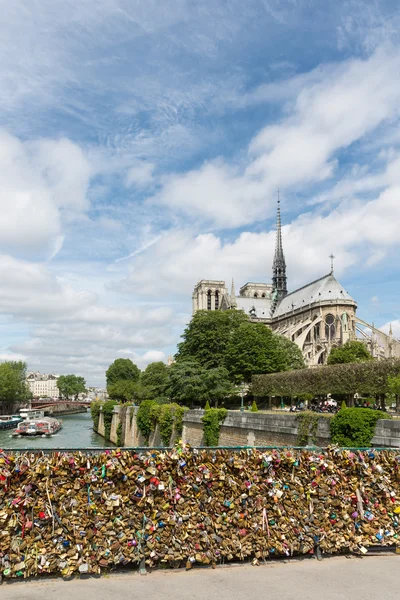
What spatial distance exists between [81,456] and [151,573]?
1.95 m

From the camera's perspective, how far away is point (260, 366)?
58.1 metres

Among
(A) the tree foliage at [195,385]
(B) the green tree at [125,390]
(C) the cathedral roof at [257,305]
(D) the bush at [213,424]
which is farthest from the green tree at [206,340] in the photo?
(C) the cathedral roof at [257,305]

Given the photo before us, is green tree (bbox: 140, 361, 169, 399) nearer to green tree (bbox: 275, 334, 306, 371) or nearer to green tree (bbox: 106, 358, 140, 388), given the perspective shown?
green tree (bbox: 275, 334, 306, 371)

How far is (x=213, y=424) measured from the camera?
2944cm

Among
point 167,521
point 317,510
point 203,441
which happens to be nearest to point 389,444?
point 317,510

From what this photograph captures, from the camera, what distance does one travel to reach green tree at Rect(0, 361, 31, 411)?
94.2 meters

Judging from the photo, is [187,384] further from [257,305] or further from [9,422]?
[257,305]

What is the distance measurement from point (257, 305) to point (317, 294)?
26.3 m

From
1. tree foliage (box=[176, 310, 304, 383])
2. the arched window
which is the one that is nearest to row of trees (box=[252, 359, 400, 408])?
tree foliage (box=[176, 310, 304, 383])

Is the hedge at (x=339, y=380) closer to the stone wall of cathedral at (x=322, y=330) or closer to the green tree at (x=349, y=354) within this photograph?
the green tree at (x=349, y=354)

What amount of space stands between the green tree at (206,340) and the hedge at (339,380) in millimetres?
11096

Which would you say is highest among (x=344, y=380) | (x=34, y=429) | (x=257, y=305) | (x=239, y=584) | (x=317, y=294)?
(x=257, y=305)

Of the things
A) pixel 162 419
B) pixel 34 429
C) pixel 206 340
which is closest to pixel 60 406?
pixel 34 429

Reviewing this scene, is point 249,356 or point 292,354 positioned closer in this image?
point 249,356
